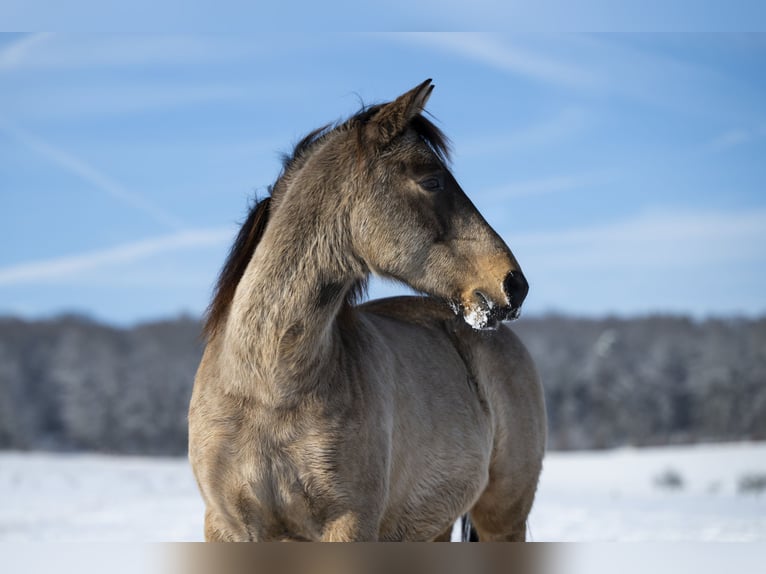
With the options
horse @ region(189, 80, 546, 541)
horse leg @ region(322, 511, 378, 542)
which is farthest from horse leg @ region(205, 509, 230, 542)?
horse leg @ region(322, 511, 378, 542)

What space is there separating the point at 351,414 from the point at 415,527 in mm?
851

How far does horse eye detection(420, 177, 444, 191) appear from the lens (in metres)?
2.90

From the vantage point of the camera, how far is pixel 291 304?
9.53 ft

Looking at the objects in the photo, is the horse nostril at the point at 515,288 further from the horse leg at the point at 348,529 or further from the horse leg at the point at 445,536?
the horse leg at the point at 445,536

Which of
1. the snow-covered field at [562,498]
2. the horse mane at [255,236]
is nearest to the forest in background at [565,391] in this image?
the snow-covered field at [562,498]

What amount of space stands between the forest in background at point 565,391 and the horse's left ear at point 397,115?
20.6 meters

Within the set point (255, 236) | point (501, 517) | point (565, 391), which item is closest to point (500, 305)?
point (255, 236)

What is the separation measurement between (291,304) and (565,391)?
24356 mm

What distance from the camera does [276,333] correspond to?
2.89 metres

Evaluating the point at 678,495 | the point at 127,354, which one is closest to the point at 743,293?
the point at 678,495

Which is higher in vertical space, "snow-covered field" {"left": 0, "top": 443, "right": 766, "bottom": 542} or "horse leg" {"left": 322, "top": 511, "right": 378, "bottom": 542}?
"snow-covered field" {"left": 0, "top": 443, "right": 766, "bottom": 542}

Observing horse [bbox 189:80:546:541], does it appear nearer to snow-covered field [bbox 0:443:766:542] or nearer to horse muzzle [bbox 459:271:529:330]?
horse muzzle [bbox 459:271:529:330]

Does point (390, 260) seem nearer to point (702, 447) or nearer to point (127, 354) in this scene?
point (702, 447)

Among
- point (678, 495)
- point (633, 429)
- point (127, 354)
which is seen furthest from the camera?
point (127, 354)
